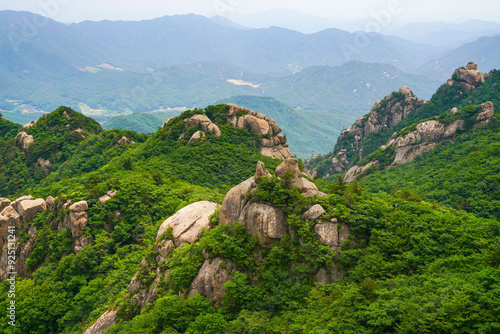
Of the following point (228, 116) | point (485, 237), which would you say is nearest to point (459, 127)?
point (228, 116)

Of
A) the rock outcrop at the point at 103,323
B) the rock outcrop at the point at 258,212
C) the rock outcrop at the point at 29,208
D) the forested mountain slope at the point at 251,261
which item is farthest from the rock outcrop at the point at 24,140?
the rock outcrop at the point at 258,212

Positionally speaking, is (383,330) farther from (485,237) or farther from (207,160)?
(207,160)

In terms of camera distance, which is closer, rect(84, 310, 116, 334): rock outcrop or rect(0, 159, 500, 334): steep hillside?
rect(0, 159, 500, 334): steep hillside

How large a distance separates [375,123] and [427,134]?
128 feet

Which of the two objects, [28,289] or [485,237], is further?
[28,289]

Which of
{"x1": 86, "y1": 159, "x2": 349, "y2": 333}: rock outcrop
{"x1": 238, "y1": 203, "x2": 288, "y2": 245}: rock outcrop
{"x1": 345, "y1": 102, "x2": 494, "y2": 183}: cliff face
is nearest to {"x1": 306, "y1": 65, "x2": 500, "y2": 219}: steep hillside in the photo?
{"x1": 345, "y1": 102, "x2": 494, "y2": 183}: cliff face

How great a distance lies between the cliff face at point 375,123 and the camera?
11200 centimetres

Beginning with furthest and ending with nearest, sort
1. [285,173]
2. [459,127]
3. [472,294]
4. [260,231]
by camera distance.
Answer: [459,127] → [285,173] → [260,231] → [472,294]

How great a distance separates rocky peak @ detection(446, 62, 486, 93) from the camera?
313 ft

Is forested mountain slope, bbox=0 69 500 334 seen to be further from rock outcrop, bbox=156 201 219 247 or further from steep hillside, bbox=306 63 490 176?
steep hillside, bbox=306 63 490 176

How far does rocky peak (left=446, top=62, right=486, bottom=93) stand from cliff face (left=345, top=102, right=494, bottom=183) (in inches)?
1075

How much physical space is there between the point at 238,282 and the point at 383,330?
10116mm

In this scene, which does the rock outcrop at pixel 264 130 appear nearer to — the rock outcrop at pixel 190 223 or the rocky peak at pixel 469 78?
the rock outcrop at pixel 190 223

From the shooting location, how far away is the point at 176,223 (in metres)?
33.0
